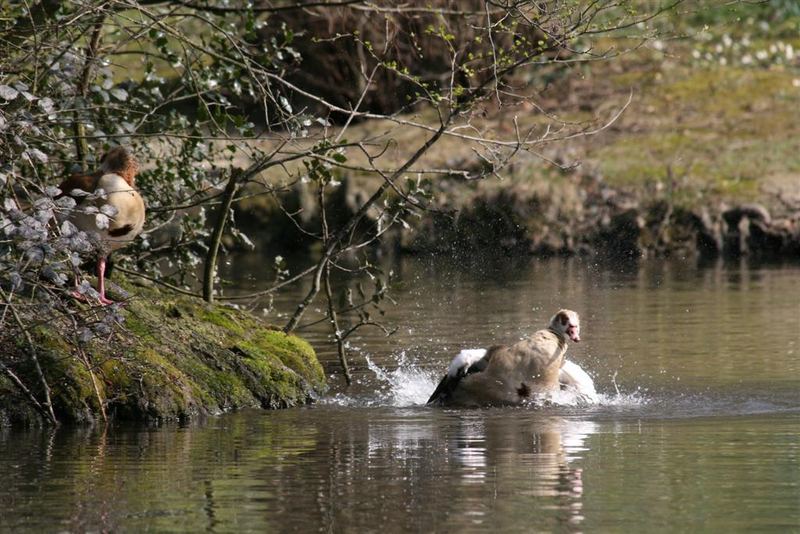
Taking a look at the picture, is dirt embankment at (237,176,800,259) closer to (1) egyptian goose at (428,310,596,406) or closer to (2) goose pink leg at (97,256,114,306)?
(1) egyptian goose at (428,310,596,406)

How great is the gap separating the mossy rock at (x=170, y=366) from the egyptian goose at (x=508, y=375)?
1.21 m

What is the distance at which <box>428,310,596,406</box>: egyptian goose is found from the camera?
40.8 ft

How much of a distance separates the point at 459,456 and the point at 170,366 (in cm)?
296

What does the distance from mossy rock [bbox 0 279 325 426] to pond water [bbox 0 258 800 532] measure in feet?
0.99

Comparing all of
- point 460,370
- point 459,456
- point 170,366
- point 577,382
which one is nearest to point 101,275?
point 170,366

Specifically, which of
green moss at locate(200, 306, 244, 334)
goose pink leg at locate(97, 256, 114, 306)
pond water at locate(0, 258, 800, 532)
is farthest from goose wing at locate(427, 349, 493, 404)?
goose pink leg at locate(97, 256, 114, 306)

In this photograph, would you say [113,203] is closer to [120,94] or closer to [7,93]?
[120,94]

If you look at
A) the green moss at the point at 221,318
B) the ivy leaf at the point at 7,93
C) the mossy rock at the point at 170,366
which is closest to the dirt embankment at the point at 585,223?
the green moss at the point at 221,318

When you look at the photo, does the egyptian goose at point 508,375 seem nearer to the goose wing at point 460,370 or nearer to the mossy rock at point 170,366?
the goose wing at point 460,370

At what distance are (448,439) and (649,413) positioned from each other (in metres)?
1.87

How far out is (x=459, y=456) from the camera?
9.92 meters

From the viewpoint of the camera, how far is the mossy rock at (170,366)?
11438mm

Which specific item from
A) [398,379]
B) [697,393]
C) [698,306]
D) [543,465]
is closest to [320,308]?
[698,306]

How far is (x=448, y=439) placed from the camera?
10727 mm
